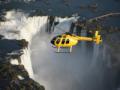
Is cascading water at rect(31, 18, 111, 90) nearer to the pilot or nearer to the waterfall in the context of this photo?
the pilot

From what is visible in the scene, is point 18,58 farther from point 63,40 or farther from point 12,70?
point 63,40

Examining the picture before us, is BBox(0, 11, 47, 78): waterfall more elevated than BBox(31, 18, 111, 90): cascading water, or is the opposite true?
BBox(0, 11, 47, 78): waterfall

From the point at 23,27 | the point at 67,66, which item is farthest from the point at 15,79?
the point at 23,27

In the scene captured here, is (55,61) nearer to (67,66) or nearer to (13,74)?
(67,66)

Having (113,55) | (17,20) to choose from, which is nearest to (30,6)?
(17,20)

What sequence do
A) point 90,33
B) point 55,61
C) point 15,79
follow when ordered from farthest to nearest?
point 90,33, point 55,61, point 15,79

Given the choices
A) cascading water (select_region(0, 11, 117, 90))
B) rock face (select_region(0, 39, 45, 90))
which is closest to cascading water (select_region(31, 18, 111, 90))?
cascading water (select_region(0, 11, 117, 90))
